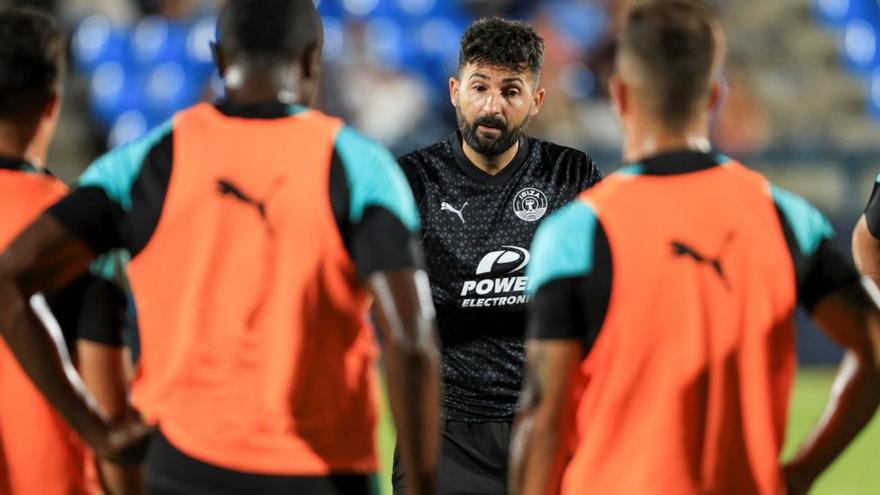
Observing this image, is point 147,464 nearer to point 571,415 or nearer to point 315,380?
point 315,380

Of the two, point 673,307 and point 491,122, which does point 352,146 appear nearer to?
point 673,307

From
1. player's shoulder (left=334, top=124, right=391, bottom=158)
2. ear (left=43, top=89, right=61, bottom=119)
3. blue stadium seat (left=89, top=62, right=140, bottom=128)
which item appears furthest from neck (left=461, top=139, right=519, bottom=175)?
blue stadium seat (left=89, top=62, right=140, bottom=128)

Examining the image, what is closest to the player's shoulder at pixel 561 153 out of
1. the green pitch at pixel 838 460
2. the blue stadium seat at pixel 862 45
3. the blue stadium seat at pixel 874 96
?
the green pitch at pixel 838 460

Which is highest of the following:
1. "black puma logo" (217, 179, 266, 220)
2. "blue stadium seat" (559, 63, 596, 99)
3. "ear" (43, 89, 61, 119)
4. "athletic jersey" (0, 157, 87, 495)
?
"black puma logo" (217, 179, 266, 220)

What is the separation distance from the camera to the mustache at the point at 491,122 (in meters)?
5.19

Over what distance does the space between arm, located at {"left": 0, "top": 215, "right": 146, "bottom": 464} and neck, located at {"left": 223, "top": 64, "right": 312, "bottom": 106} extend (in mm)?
483

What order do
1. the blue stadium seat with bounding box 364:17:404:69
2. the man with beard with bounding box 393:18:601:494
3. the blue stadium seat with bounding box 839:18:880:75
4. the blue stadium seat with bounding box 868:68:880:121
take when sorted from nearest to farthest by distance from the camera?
the man with beard with bounding box 393:18:601:494 → the blue stadium seat with bounding box 364:17:404:69 → the blue stadium seat with bounding box 868:68:880:121 → the blue stadium seat with bounding box 839:18:880:75

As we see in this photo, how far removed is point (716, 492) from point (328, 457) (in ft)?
2.67

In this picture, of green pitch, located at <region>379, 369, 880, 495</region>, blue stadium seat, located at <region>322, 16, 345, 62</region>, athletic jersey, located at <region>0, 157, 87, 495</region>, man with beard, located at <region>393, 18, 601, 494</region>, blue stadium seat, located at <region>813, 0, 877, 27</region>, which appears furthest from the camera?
blue stadium seat, located at <region>813, 0, 877, 27</region>

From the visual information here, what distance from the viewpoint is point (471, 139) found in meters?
5.22

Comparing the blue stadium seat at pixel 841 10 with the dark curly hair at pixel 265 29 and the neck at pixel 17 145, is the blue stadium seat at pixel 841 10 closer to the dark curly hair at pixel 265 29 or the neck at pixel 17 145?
the neck at pixel 17 145

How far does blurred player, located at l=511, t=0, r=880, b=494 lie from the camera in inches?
123

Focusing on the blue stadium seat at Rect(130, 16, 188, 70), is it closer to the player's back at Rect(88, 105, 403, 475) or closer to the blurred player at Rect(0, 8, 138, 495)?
the blurred player at Rect(0, 8, 138, 495)

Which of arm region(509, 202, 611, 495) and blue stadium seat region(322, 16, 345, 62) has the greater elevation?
arm region(509, 202, 611, 495)
